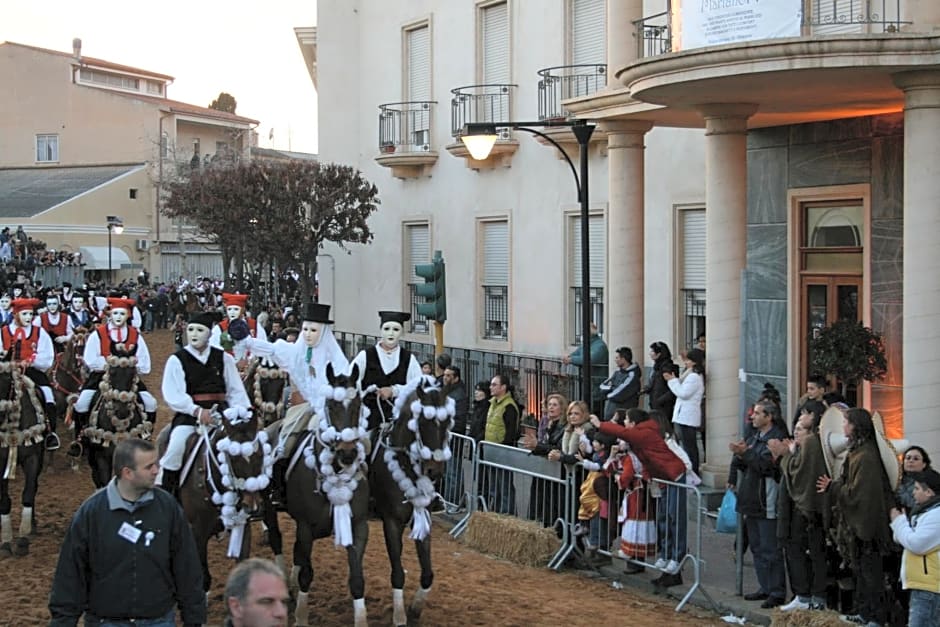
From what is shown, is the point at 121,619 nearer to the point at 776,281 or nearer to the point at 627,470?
the point at 627,470

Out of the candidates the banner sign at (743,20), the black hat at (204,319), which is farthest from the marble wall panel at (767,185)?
the black hat at (204,319)

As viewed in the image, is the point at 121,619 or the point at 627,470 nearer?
the point at 121,619

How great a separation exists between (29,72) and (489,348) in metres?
48.8

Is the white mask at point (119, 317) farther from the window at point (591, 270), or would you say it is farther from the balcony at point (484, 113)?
the balcony at point (484, 113)

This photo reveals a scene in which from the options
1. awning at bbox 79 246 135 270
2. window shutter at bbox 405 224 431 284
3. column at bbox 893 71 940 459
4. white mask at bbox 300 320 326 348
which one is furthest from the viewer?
awning at bbox 79 246 135 270

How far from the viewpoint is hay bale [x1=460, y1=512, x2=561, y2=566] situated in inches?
542

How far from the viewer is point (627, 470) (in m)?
12.7

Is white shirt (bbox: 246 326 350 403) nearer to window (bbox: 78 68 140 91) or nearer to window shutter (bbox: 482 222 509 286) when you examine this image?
window shutter (bbox: 482 222 509 286)

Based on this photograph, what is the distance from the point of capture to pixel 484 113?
2691 centimetres

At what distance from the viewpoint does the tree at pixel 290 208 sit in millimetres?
31203

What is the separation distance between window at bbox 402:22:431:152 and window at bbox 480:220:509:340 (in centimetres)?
275

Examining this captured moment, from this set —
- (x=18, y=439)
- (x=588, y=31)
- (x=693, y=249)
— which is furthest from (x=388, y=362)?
(x=588, y=31)

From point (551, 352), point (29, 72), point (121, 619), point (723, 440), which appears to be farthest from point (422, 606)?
point (29, 72)

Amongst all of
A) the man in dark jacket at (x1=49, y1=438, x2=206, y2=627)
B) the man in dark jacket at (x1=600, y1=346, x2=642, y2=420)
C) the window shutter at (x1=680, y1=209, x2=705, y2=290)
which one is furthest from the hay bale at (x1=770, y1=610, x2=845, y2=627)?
the window shutter at (x1=680, y1=209, x2=705, y2=290)
